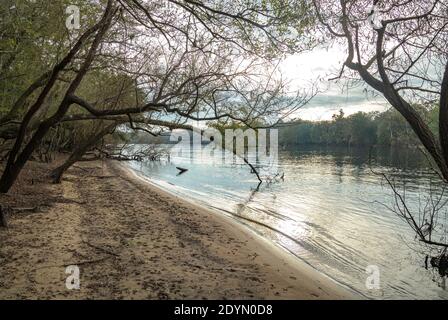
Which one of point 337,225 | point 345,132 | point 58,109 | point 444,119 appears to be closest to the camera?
point 444,119

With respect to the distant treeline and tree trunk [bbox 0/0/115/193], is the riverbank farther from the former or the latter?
the distant treeline

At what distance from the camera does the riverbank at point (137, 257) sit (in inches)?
265

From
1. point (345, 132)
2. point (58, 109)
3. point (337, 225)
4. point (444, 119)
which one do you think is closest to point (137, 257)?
point (58, 109)

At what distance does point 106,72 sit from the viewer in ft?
44.0

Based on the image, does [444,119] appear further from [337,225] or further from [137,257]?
[337,225]

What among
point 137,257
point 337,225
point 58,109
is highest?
point 58,109

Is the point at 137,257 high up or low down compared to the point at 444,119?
down

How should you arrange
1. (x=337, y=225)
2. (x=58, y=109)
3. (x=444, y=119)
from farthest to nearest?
(x=337, y=225)
(x=58, y=109)
(x=444, y=119)

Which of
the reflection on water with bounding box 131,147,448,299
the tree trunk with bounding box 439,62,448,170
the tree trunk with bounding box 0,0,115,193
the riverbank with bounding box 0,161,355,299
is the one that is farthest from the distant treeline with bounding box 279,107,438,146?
the tree trunk with bounding box 439,62,448,170

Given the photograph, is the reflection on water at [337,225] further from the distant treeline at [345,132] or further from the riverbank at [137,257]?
the distant treeline at [345,132]

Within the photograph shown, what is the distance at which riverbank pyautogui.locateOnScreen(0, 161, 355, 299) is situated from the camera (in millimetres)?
6730

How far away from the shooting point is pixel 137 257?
8.45 m

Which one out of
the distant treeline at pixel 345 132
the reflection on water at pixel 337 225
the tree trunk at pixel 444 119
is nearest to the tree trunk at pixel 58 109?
the tree trunk at pixel 444 119
